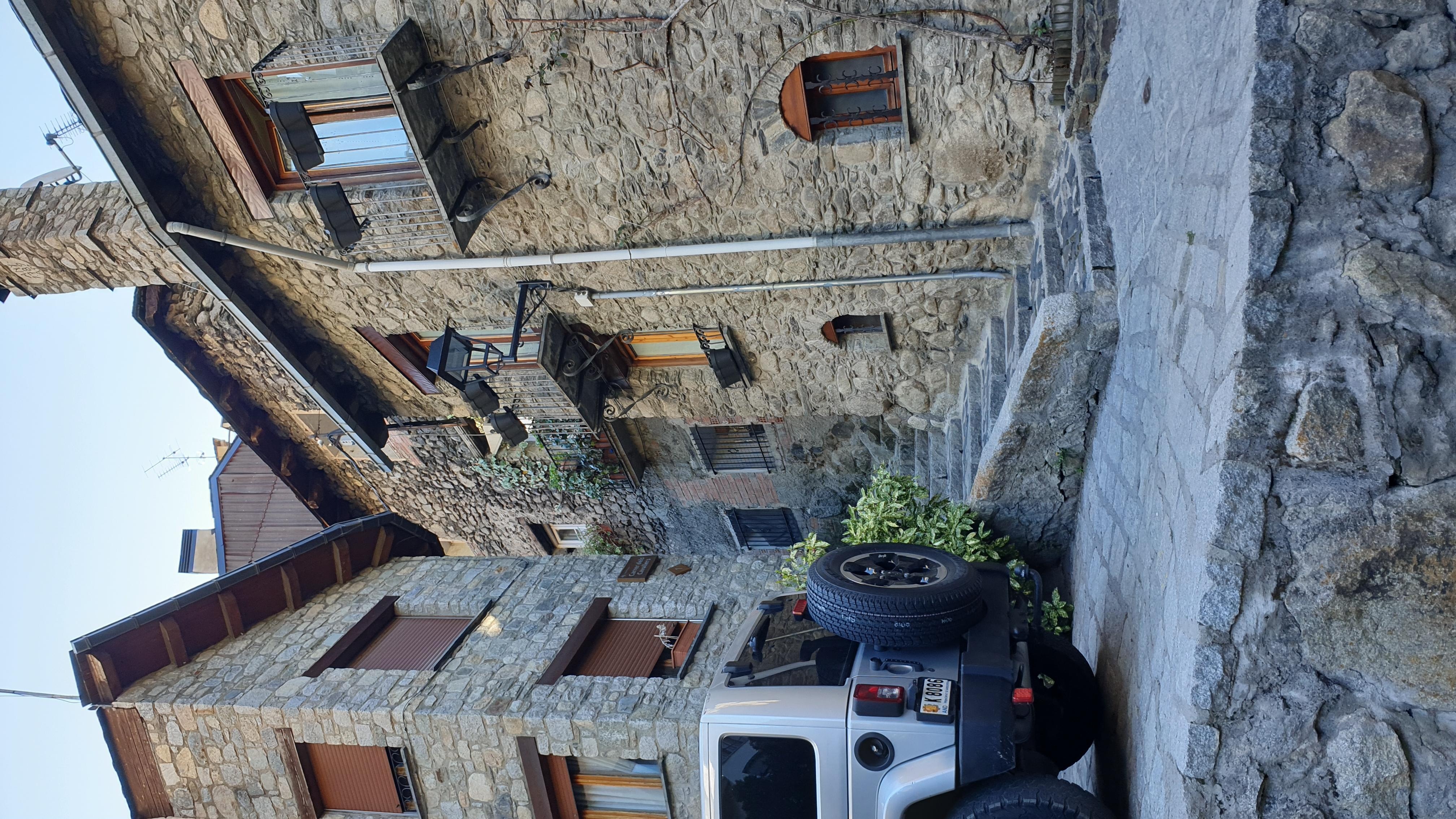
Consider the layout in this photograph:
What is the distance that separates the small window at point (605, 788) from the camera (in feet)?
20.6

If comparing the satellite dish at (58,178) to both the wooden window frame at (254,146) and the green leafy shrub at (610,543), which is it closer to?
the wooden window frame at (254,146)

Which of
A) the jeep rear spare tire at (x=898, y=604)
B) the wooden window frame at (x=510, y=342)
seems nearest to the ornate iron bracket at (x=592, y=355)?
the wooden window frame at (x=510, y=342)

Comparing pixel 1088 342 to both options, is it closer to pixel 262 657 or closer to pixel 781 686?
pixel 781 686

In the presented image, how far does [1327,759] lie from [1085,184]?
3205 millimetres

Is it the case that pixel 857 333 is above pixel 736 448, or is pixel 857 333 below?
above

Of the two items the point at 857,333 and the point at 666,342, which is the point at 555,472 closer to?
the point at 666,342

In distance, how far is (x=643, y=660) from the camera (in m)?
6.96

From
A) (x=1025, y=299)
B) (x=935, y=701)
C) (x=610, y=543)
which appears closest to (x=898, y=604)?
(x=935, y=701)

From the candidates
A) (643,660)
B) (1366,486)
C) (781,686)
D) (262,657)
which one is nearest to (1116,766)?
(781,686)

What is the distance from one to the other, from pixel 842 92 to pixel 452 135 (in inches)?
109

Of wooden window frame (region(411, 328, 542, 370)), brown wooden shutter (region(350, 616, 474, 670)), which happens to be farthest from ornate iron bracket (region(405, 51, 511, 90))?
brown wooden shutter (region(350, 616, 474, 670))

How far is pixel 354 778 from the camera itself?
6934 mm

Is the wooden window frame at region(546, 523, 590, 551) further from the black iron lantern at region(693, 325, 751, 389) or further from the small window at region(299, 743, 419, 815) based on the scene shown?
the small window at region(299, 743, 419, 815)

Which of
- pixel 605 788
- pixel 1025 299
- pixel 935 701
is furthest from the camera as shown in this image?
pixel 605 788
